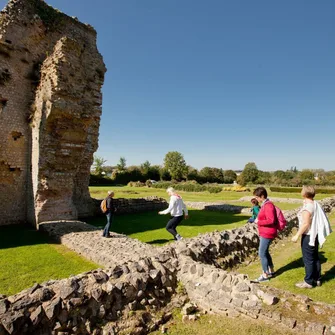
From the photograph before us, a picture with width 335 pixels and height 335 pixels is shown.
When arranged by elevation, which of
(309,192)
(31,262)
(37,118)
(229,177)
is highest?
(37,118)

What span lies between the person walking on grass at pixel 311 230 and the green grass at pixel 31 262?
17.4 feet

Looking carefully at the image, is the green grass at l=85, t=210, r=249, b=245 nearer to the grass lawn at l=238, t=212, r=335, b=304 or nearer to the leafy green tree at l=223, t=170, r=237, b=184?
the grass lawn at l=238, t=212, r=335, b=304

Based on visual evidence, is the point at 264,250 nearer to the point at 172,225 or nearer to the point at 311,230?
the point at 311,230

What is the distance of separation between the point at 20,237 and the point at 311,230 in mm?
9775

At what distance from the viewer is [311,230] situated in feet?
15.4

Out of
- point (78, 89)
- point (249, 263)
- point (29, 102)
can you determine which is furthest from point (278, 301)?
point (29, 102)

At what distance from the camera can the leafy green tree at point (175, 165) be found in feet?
229

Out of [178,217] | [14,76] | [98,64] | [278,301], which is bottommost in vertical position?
[278,301]

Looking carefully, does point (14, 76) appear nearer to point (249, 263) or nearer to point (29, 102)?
point (29, 102)

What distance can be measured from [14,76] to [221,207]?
15.6 meters

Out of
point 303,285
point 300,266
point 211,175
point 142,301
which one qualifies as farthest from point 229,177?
point 142,301

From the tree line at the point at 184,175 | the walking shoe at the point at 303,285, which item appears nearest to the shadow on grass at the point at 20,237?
the walking shoe at the point at 303,285

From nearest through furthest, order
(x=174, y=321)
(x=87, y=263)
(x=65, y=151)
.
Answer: (x=174, y=321) → (x=87, y=263) → (x=65, y=151)

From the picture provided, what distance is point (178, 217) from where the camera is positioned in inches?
329
